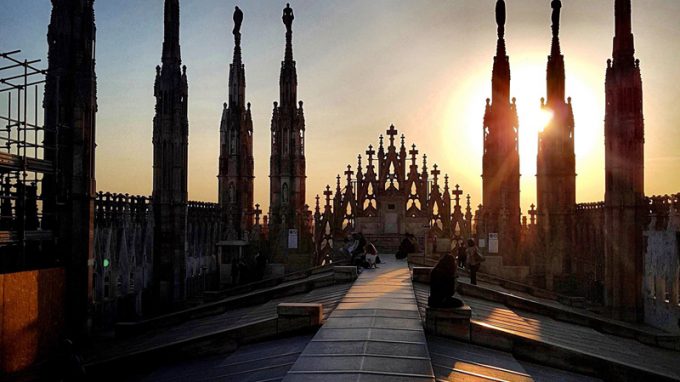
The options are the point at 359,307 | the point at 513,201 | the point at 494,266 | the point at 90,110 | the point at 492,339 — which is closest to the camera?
the point at 492,339

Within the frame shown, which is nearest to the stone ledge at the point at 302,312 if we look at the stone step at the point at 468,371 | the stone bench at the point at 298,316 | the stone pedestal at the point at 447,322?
the stone bench at the point at 298,316

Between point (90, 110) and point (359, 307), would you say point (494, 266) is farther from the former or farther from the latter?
point (90, 110)

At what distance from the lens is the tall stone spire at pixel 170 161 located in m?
27.5

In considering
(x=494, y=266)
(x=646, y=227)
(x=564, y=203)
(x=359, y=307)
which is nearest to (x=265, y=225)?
(x=494, y=266)

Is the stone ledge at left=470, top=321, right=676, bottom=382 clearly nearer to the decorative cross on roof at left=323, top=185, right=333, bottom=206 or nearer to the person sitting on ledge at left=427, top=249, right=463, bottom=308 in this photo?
the person sitting on ledge at left=427, top=249, right=463, bottom=308

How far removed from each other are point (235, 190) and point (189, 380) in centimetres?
2570

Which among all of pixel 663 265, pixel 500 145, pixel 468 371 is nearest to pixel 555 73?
pixel 500 145

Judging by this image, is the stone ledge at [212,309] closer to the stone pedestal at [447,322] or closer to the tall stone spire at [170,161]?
the tall stone spire at [170,161]

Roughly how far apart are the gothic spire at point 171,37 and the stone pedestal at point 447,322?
2063 centimetres

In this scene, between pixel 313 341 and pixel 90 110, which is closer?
pixel 313 341

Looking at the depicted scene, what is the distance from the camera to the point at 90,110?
1970 cm

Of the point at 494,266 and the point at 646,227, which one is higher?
the point at 646,227

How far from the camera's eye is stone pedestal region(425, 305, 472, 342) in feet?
40.1

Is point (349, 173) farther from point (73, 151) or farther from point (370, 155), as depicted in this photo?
point (73, 151)
